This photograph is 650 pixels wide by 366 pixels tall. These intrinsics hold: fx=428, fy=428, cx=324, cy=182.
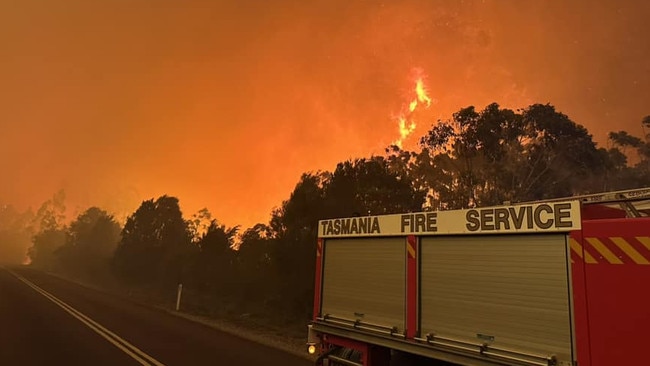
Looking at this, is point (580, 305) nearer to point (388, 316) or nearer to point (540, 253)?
point (540, 253)

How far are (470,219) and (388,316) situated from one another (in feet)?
5.90

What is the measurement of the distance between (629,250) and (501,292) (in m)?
1.23

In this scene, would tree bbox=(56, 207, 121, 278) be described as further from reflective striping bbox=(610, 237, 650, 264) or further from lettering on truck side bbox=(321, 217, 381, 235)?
reflective striping bbox=(610, 237, 650, 264)

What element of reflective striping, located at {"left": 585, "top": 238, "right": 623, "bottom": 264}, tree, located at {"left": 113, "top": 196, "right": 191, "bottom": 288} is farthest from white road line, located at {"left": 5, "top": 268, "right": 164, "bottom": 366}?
tree, located at {"left": 113, "top": 196, "right": 191, "bottom": 288}

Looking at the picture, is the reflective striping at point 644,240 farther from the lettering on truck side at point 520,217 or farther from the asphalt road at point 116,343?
the asphalt road at point 116,343

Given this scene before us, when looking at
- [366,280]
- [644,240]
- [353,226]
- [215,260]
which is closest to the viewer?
[644,240]

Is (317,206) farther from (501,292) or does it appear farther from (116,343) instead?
A: (501,292)

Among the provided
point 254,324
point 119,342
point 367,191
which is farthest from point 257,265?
point 119,342

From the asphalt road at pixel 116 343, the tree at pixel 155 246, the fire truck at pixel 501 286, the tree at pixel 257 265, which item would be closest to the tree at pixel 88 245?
the tree at pixel 155 246

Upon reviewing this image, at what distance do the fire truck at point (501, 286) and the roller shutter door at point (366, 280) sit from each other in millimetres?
21

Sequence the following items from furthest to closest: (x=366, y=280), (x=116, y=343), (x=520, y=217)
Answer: (x=116, y=343), (x=366, y=280), (x=520, y=217)

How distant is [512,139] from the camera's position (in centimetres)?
3105

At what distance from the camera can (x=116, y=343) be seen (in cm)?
1103

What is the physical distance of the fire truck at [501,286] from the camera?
3693 mm
